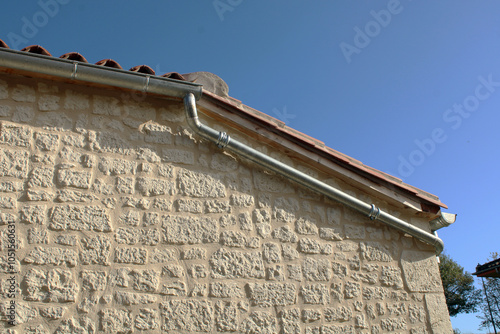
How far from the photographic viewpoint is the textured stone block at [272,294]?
11.5ft

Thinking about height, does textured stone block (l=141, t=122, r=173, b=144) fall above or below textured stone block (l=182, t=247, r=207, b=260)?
above

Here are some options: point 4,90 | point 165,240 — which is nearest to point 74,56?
point 4,90

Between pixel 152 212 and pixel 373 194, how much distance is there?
2283 millimetres

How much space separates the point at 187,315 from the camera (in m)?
3.25

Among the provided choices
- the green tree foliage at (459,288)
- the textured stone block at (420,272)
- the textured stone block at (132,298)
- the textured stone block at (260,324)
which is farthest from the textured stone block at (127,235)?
the green tree foliage at (459,288)

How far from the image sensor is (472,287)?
1969 cm

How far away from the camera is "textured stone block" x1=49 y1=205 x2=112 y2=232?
3.24 m

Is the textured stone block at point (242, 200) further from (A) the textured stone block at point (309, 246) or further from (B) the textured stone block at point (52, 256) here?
(B) the textured stone block at point (52, 256)

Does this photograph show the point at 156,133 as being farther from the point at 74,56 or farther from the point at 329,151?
the point at 329,151

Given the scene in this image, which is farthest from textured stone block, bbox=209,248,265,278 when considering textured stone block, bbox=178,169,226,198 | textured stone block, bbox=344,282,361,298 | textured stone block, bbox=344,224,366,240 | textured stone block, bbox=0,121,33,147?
textured stone block, bbox=0,121,33,147

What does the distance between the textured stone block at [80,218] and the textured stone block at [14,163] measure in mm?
415

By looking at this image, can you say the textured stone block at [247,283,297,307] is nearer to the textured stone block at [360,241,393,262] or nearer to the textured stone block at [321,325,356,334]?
the textured stone block at [321,325,356,334]

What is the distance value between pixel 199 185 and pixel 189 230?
438 mm

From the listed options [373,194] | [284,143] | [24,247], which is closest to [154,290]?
[24,247]
